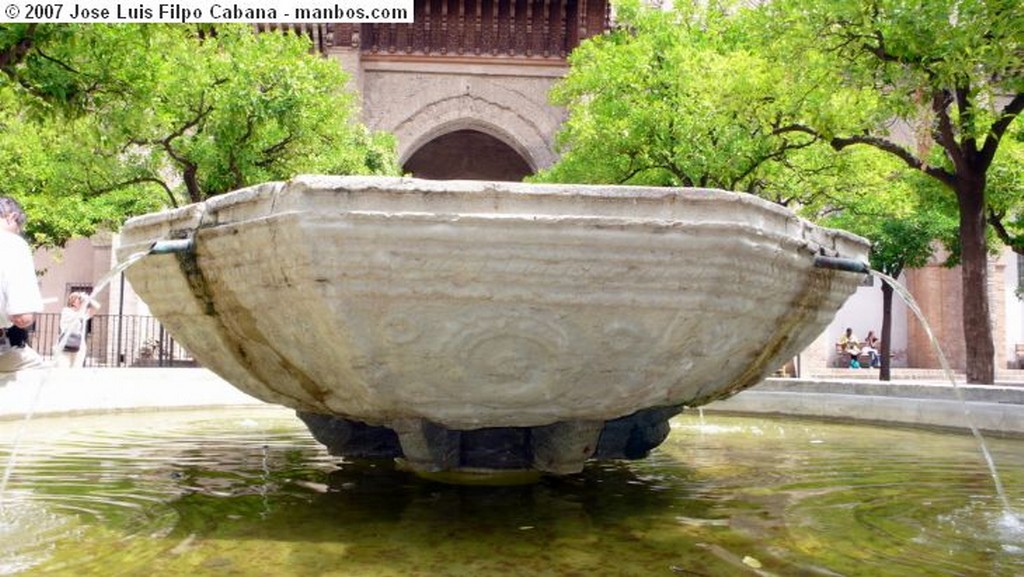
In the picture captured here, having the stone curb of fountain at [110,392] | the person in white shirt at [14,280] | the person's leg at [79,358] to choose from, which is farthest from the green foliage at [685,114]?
the person in white shirt at [14,280]

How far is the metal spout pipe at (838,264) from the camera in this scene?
260 cm

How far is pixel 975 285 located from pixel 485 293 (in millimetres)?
7865

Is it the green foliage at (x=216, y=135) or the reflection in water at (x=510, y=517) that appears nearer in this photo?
the reflection in water at (x=510, y=517)

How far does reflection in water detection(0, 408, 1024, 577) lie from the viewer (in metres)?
2.09

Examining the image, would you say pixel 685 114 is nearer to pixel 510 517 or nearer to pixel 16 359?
pixel 16 359

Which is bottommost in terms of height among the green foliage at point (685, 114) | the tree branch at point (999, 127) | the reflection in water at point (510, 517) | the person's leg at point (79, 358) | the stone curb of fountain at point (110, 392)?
the reflection in water at point (510, 517)

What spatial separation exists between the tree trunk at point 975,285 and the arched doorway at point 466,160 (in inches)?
659

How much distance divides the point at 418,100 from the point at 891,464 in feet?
54.3

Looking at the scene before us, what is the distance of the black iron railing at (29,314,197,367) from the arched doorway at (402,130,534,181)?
10.2 meters

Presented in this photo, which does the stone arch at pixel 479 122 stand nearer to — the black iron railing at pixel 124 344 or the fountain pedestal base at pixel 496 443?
the black iron railing at pixel 124 344

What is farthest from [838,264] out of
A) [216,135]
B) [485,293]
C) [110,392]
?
Result: [216,135]

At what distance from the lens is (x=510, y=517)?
8.54 ft

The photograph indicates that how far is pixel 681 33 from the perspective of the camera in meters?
12.8

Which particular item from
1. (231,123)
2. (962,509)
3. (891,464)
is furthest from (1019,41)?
(231,123)
